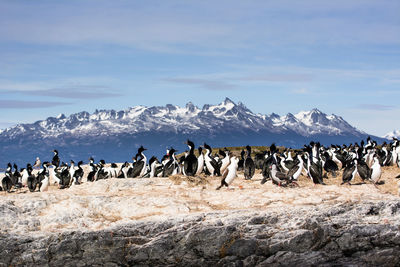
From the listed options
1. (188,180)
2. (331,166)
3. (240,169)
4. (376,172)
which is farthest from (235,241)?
(240,169)

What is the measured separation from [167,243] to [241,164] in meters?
23.9

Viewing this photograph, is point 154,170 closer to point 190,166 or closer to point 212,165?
point 212,165

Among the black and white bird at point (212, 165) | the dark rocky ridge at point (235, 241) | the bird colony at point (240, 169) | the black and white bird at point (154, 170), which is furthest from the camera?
the black and white bird at point (154, 170)

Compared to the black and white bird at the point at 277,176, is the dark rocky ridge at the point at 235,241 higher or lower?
lower

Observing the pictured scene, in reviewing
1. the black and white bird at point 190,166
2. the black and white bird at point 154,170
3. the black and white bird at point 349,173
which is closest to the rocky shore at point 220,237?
the black and white bird at point 349,173

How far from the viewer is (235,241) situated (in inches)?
805

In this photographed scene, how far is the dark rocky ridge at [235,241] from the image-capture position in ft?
66.5

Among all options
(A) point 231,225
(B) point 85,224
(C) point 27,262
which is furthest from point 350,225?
(C) point 27,262

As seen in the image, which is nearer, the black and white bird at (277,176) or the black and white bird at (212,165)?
the black and white bird at (277,176)

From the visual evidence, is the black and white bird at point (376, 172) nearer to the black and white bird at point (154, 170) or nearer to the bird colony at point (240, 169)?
the bird colony at point (240, 169)

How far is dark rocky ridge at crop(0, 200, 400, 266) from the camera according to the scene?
20266 mm

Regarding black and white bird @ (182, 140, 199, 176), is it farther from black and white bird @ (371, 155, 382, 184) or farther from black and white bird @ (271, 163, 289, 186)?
black and white bird @ (371, 155, 382, 184)

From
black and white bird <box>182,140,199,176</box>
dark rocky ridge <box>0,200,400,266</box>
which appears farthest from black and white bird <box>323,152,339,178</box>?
dark rocky ridge <box>0,200,400,266</box>

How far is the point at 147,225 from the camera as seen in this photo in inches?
827
